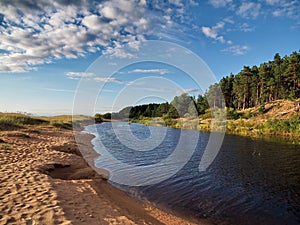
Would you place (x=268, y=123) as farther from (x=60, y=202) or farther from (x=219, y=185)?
(x=60, y=202)

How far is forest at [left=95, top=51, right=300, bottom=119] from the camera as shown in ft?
194

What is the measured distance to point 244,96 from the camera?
72500 mm

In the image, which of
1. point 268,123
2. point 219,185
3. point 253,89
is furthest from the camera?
point 253,89

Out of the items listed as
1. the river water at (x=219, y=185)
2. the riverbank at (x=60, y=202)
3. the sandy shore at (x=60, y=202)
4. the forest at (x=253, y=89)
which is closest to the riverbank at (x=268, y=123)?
the forest at (x=253, y=89)

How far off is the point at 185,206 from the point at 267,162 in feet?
39.0

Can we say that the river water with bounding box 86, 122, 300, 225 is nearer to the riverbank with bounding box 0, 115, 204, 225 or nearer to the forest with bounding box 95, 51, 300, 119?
the riverbank with bounding box 0, 115, 204, 225

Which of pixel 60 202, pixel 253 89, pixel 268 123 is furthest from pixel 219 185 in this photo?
pixel 253 89

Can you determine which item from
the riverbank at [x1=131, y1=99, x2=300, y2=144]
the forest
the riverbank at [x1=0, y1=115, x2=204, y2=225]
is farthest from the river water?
the forest

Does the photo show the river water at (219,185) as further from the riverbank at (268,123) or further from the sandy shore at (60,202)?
the riverbank at (268,123)

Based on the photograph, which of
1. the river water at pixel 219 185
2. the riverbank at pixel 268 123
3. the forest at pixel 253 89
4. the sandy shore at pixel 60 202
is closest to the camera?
the sandy shore at pixel 60 202

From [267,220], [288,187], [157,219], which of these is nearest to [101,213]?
[157,219]

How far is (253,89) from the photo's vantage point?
72.8m

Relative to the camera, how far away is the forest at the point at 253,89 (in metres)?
59.0

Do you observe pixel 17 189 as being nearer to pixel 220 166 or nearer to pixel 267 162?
pixel 220 166
